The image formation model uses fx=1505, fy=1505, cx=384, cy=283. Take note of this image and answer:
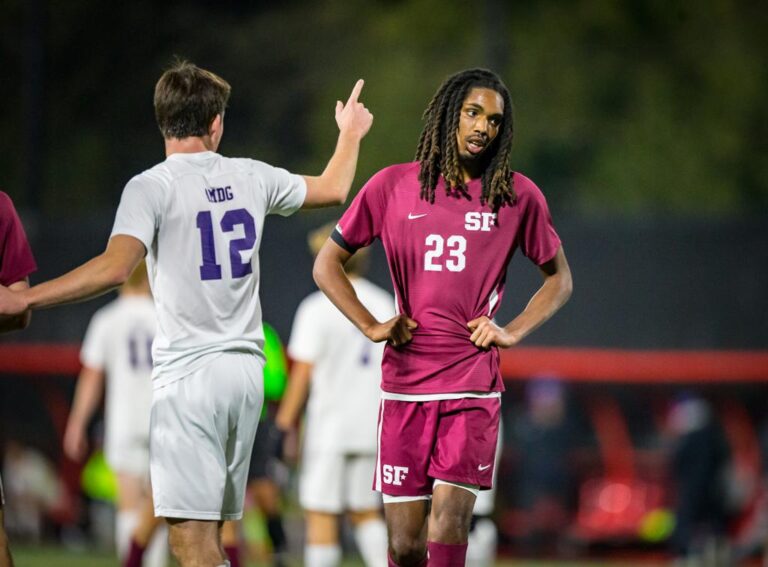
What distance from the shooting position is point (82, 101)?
70.9 feet

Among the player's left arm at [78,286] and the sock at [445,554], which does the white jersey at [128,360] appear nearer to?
the sock at [445,554]

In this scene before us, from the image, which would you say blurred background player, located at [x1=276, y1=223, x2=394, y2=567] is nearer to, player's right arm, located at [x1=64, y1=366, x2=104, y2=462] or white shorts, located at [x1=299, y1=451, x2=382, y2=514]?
white shorts, located at [x1=299, y1=451, x2=382, y2=514]

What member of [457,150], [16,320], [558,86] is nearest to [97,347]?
[16,320]

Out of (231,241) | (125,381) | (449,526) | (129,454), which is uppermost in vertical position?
(231,241)

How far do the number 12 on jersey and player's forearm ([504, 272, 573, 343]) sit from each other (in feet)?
3.88

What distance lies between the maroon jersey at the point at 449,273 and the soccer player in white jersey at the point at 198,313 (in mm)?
680

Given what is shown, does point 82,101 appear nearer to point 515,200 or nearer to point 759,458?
point 759,458

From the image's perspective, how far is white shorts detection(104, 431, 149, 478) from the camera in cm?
1041

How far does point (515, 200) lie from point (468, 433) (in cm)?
101

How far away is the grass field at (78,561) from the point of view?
1360 centimetres

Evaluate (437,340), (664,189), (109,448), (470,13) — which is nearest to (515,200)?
(437,340)

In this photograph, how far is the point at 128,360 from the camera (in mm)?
10453

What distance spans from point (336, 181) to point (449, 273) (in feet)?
2.02

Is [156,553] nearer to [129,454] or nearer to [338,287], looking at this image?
[129,454]
